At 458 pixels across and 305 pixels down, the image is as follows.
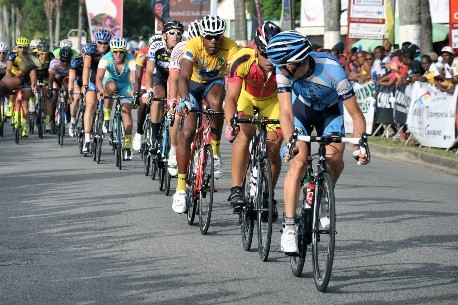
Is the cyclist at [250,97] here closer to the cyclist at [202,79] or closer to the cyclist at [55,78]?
the cyclist at [202,79]

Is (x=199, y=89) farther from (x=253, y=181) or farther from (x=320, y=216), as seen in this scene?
(x=320, y=216)

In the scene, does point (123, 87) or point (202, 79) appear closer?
point (202, 79)

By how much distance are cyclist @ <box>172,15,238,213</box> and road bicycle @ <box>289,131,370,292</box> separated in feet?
10.0

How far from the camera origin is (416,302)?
8.88m

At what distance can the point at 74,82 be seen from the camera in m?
24.3

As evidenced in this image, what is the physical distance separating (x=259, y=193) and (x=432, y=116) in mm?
12190

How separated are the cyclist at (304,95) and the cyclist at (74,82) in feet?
45.9

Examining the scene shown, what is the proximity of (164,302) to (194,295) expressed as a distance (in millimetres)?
324

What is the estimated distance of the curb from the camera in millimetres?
21047

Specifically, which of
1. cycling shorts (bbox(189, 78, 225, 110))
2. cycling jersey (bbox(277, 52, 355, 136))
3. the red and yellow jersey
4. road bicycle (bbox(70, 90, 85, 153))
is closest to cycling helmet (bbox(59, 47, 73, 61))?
road bicycle (bbox(70, 90, 85, 153))

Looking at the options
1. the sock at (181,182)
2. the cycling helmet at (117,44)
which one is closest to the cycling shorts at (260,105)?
the sock at (181,182)

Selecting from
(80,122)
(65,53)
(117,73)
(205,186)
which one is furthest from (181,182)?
(65,53)

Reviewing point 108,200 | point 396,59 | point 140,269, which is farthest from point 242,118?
point 396,59

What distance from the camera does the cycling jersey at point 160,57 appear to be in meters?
17.6
